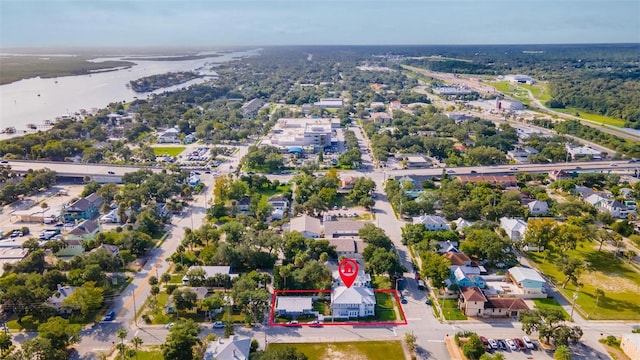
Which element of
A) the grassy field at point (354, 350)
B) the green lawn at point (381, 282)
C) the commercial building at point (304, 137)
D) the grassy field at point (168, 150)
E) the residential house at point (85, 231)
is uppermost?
the commercial building at point (304, 137)

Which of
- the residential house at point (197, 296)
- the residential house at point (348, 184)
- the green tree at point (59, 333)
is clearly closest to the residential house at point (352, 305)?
the residential house at point (197, 296)

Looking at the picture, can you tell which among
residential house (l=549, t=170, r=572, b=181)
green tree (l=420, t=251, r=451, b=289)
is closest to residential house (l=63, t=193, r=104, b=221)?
green tree (l=420, t=251, r=451, b=289)

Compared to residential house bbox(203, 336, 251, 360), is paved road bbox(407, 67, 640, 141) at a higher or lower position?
higher

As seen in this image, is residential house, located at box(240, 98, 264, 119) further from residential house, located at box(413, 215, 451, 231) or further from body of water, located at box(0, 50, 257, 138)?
residential house, located at box(413, 215, 451, 231)

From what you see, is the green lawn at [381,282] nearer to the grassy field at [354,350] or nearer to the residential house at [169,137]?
the grassy field at [354,350]

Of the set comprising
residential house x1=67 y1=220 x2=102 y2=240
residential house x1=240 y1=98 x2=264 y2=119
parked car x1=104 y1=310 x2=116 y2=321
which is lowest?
parked car x1=104 y1=310 x2=116 y2=321

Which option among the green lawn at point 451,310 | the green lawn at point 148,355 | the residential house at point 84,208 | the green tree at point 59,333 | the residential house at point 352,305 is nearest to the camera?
the green tree at point 59,333
